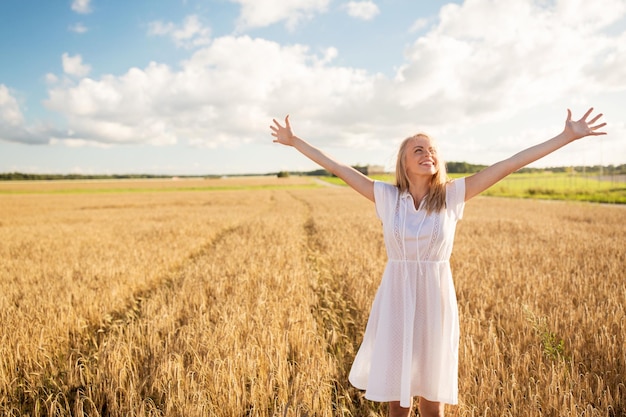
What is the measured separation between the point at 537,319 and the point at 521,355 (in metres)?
0.93

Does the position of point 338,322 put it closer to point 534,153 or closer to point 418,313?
point 418,313

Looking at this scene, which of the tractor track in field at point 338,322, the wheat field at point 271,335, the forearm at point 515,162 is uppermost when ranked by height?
the forearm at point 515,162

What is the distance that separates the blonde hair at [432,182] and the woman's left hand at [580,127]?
0.87 m

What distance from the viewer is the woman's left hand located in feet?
8.63

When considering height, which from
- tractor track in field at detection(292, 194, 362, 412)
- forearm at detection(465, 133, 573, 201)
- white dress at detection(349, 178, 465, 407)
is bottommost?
tractor track in field at detection(292, 194, 362, 412)

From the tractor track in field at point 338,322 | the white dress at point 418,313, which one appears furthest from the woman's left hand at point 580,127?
the tractor track in field at point 338,322

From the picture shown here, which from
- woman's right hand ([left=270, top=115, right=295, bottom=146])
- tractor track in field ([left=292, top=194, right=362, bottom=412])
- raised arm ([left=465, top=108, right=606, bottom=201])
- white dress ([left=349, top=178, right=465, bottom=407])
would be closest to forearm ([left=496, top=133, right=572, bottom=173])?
raised arm ([left=465, top=108, right=606, bottom=201])

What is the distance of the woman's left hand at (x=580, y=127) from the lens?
2.63 metres

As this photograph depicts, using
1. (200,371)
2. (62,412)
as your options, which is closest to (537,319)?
(200,371)

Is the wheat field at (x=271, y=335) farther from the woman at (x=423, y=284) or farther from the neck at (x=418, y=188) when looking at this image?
the neck at (x=418, y=188)

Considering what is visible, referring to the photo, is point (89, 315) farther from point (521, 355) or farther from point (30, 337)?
point (521, 355)

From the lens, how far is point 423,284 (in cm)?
264

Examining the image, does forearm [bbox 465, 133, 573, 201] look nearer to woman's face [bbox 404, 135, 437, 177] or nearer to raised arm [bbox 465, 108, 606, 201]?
raised arm [bbox 465, 108, 606, 201]

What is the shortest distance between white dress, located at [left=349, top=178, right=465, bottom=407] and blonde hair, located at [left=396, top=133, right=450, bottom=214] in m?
0.06
